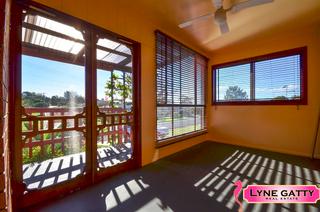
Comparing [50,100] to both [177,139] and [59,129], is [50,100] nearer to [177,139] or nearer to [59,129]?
[59,129]

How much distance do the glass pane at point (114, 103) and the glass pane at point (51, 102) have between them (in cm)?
28

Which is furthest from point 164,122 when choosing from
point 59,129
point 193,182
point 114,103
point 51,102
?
point 51,102

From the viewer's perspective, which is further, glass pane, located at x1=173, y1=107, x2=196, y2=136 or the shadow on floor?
glass pane, located at x1=173, y1=107, x2=196, y2=136

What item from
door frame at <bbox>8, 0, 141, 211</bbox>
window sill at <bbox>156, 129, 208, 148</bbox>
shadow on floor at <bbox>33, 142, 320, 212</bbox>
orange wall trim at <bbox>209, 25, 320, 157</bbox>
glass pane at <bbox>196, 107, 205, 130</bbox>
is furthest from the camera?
glass pane at <bbox>196, 107, 205, 130</bbox>

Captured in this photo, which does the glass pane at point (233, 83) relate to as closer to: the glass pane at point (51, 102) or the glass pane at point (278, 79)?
the glass pane at point (278, 79)

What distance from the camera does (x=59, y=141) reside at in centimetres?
212

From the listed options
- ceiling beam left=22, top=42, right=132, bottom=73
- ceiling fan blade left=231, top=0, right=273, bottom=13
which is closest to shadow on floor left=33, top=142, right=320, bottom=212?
ceiling beam left=22, top=42, right=132, bottom=73

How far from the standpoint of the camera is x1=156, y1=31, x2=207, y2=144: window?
3.25m

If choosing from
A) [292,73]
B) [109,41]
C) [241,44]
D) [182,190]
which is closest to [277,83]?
[292,73]

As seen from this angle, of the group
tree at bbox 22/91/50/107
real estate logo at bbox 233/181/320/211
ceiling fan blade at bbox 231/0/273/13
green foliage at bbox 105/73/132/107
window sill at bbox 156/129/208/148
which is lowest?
real estate logo at bbox 233/181/320/211

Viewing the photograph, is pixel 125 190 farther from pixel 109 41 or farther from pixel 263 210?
pixel 109 41

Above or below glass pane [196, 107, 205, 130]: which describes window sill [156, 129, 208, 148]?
below

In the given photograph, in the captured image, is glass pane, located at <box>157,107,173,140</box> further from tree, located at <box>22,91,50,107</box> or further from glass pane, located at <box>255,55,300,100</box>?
glass pane, located at <box>255,55,300,100</box>

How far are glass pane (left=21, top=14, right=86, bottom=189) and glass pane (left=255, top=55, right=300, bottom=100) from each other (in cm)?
392
